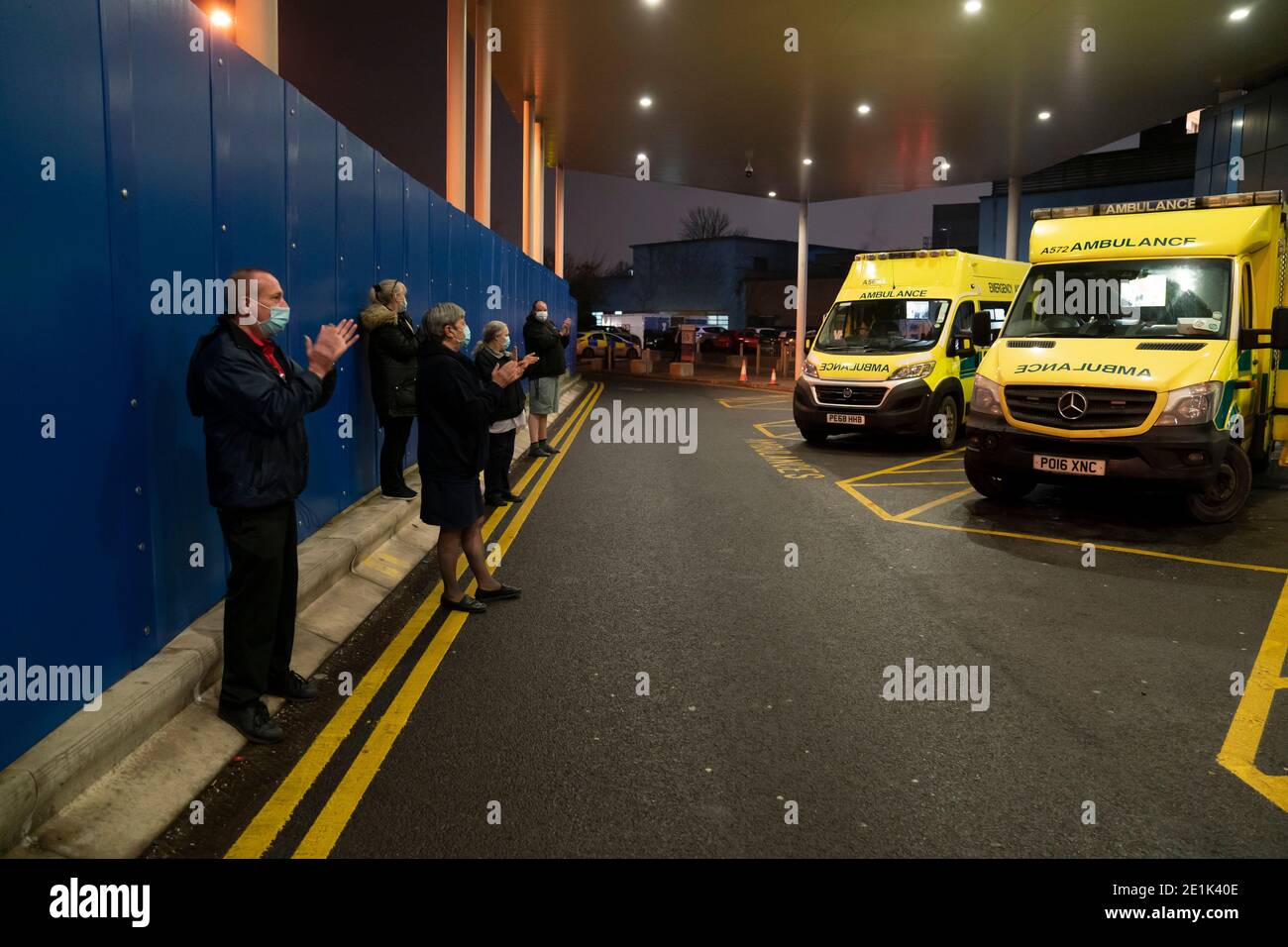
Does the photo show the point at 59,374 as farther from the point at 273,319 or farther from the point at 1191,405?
the point at 1191,405

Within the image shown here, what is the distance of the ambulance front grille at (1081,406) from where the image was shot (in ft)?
29.3

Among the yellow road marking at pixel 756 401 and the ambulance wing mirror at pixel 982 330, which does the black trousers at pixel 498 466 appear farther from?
the yellow road marking at pixel 756 401

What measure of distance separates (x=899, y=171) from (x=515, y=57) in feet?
49.1

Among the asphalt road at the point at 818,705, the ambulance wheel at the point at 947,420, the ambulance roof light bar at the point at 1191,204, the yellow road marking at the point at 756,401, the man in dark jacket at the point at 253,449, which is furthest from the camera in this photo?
the yellow road marking at the point at 756,401

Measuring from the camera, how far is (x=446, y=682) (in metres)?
5.24

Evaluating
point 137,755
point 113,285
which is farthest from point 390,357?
point 137,755

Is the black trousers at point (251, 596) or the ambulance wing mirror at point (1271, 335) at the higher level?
the ambulance wing mirror at point (1271, 335)

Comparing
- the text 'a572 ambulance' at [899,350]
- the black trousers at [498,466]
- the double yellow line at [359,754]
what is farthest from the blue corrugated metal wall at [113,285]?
the text 'a572 ambulance' at [899,350]

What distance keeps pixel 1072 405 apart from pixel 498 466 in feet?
17.9

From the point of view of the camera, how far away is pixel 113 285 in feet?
14.1

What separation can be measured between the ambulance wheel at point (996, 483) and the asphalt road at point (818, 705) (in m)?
0.75

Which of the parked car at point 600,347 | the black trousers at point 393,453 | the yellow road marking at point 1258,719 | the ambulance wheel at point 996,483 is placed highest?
the parked car at point 600,347

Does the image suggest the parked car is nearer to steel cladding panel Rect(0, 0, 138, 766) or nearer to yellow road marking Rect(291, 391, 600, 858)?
yellow road marking Rect(291, 391, 600, 858)
